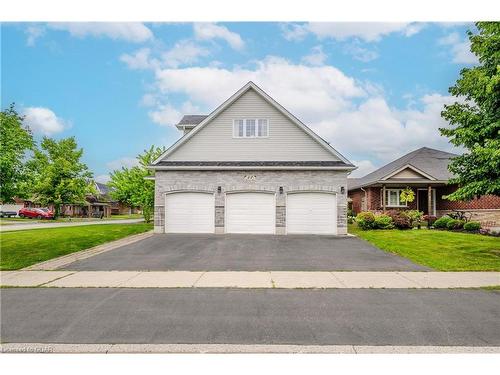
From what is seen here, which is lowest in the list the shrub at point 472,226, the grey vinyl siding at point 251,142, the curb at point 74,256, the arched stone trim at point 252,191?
the curb at point 74,256

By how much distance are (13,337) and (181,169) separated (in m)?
14.3

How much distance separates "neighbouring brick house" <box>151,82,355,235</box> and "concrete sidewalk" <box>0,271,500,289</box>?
31.2ft

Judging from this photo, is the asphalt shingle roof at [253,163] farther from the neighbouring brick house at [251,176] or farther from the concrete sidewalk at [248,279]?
the concrete sidewalk at [248,279]

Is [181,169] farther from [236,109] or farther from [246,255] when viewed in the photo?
[246,255]

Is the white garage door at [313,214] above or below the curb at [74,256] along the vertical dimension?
above

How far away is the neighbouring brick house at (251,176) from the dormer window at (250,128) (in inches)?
2.4

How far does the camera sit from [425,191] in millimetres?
26984

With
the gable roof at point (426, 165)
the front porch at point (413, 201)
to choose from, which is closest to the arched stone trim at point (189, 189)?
the gable roof at point (426, 165)

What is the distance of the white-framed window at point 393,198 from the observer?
26719 millimetres

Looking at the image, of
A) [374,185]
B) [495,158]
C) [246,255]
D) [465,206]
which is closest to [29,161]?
[246,255]

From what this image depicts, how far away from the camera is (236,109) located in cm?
1977

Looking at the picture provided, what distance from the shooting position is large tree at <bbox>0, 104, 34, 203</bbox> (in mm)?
9059

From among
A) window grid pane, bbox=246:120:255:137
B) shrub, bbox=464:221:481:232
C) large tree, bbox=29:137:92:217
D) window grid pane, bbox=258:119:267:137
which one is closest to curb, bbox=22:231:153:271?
window grid pane, bbox=246:120:255:137

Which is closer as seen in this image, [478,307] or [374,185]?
[478,307]
